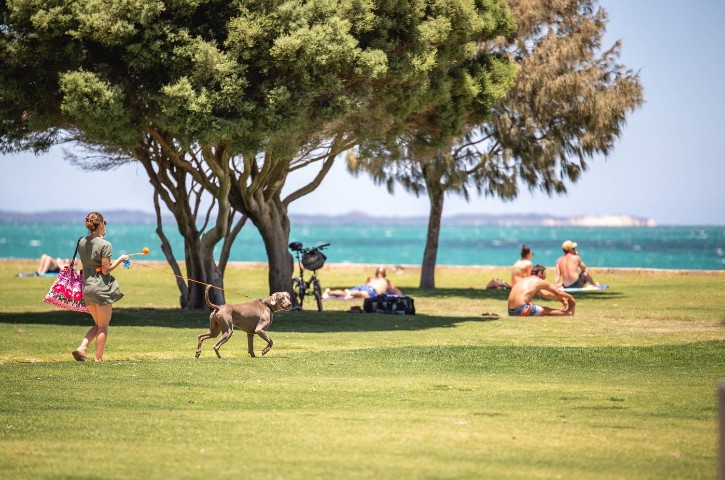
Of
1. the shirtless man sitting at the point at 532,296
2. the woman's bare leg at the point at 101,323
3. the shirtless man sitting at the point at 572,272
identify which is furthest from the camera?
the shirtless man sitting at the point at 572,272

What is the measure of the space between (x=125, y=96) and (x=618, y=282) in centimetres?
2084

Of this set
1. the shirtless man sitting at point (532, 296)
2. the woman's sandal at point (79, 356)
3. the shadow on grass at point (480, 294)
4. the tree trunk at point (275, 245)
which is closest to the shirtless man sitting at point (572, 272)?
the shadow on grass at point (480, 294)

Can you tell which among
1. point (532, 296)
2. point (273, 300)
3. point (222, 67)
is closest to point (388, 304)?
point (532, 296)

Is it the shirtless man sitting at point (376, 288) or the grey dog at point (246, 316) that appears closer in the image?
the grey dog at point (246, 316)

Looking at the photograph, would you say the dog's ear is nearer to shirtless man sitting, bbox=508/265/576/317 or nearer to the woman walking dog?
the woman walking dog

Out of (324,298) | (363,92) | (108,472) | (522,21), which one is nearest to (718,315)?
(363,92)

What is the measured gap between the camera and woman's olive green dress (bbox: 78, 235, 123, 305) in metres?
13.8

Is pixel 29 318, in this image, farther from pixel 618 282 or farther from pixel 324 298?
pixel 618 282

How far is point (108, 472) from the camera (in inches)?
290

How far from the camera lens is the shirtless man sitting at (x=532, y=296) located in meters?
22.6

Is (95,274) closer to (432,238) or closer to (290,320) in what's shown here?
(290,320)

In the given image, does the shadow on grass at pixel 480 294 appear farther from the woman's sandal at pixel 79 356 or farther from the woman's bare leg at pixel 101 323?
the woman's sandal at pixel 79 356

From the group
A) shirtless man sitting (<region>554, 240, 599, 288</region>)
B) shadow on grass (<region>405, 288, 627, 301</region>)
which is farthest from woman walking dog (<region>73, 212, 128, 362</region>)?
shadow on grass (<region>405, 288, 627, 301</region>)

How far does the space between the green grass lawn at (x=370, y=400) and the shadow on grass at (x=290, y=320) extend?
0.10m
